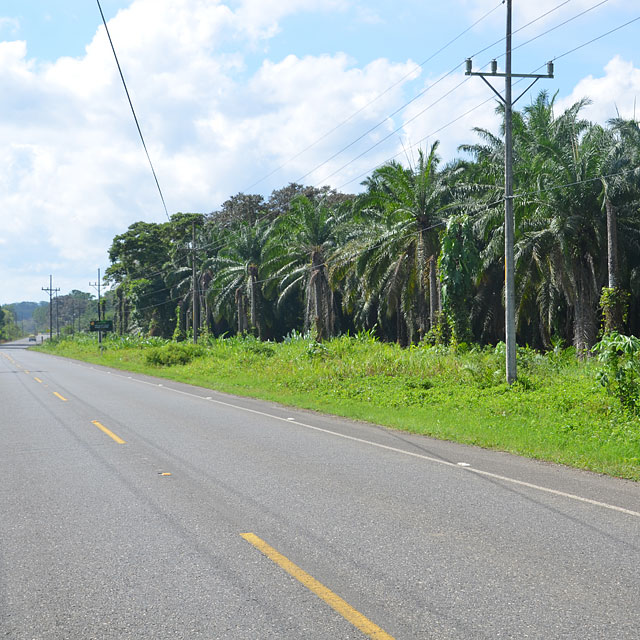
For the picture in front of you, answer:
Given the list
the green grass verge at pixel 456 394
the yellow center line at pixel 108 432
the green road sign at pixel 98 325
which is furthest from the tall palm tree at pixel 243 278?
the yellow center line at pixel 108 432

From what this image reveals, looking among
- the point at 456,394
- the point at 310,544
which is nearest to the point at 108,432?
the point at 310,544

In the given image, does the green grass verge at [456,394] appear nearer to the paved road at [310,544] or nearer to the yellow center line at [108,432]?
the paved road at [310,544]

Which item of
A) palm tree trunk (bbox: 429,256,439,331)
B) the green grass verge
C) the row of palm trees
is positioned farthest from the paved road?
palm tree trunk (bbox: 429,256,439,331)

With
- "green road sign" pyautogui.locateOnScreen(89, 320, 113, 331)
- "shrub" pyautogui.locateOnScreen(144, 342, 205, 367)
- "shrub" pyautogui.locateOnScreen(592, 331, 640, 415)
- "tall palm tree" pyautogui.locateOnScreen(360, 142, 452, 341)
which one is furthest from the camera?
"green road sign" pyautogui.locateOnScreen(89, 320, 113, 331)

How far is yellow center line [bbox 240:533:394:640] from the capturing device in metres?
4.18

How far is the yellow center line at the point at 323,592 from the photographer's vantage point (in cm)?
418

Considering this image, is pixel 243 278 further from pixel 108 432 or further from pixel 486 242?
pixel 108 432

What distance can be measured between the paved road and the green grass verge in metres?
1.34

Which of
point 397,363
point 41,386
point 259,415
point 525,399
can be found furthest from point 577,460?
point 41,386

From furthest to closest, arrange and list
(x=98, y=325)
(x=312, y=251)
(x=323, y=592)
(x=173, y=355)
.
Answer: (x=98, y=325)
(x=312, y=251)
(x=173, y=355)
(x=323, y=592)

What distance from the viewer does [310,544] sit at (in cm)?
589

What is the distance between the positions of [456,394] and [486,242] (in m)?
20.4

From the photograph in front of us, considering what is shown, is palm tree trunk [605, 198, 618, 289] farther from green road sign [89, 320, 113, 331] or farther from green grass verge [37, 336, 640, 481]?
green road sign [89, 320, 113, 331]

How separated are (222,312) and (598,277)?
3748 centimetres
